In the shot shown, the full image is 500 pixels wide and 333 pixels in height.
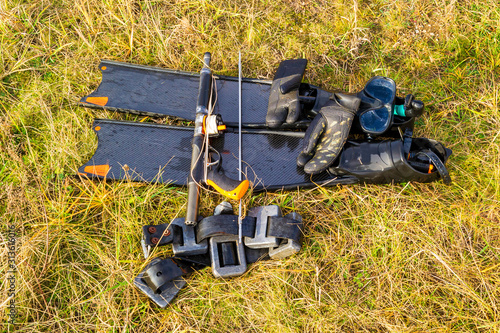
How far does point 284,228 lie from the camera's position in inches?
89.3

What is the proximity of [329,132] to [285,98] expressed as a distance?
446 mm

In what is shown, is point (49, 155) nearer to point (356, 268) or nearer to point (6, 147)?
point (6, 147)

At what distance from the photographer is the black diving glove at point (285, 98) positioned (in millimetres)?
2521

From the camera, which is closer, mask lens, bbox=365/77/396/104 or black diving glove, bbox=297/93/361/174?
black diving glove, bbox=297/93/361/174

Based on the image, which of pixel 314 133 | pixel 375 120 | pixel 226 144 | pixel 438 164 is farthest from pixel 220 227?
pixel 438 164

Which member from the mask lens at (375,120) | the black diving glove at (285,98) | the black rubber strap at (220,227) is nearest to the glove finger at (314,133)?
the black diving glove at (285,98)

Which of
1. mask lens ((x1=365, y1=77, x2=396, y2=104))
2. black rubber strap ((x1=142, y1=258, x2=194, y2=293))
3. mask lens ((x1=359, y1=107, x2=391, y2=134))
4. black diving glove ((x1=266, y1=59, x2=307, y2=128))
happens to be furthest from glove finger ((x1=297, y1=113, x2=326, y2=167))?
black rubber strap ((x1=142, y1=258, x2=194, y2=293))

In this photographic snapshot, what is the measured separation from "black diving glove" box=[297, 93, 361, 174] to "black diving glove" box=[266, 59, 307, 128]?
7.5 inches

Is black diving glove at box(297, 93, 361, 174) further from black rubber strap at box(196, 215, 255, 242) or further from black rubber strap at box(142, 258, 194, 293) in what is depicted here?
black rubber strap at box(142, 258, 194, 293)

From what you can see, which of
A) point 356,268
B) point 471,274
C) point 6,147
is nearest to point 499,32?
point 471,274

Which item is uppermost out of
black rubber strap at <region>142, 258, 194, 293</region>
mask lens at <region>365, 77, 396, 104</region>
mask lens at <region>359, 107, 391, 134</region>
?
mask lens at <region>365, 77, 396, 104</region>

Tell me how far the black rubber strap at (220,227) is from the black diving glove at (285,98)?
2.67 ft

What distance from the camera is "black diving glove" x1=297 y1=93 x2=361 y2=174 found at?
2361 mm

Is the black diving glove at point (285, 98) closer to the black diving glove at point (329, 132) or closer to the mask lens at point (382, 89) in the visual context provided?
the black diving glove at point (329, 132)
